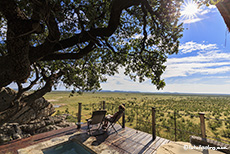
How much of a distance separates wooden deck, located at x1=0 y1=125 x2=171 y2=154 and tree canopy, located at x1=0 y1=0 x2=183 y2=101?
1993 millimetres

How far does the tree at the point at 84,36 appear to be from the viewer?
2566 mm

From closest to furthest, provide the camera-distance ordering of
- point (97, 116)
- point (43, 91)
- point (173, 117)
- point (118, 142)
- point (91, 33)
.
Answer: point (91, 33), point (118, 142), point (97, 116), point (43, 91), point (173, 117)

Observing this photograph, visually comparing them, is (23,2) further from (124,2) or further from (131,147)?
(131,147)

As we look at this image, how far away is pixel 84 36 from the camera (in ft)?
11.4

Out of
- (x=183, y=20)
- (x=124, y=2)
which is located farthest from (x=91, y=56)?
(x=183, y=20)

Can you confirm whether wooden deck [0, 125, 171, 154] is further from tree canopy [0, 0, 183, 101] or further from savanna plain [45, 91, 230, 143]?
tree canopy [0, 0, 183, 101]

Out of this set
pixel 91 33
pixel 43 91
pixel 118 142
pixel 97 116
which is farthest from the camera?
pixel 43 91

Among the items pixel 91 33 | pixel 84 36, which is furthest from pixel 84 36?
pixel 91 33

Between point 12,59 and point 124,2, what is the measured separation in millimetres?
3040

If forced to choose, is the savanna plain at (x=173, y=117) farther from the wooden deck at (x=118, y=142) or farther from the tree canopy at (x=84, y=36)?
the tree canopy at (x=84, y=36)

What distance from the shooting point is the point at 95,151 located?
3986 mm

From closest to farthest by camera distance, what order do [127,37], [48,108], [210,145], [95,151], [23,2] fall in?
1. [210,145]
2. [23,2]
3. [95,151]
4. [127,37]
5. [48,108]

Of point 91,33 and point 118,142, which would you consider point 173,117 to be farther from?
point 91,33

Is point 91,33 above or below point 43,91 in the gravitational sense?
above
